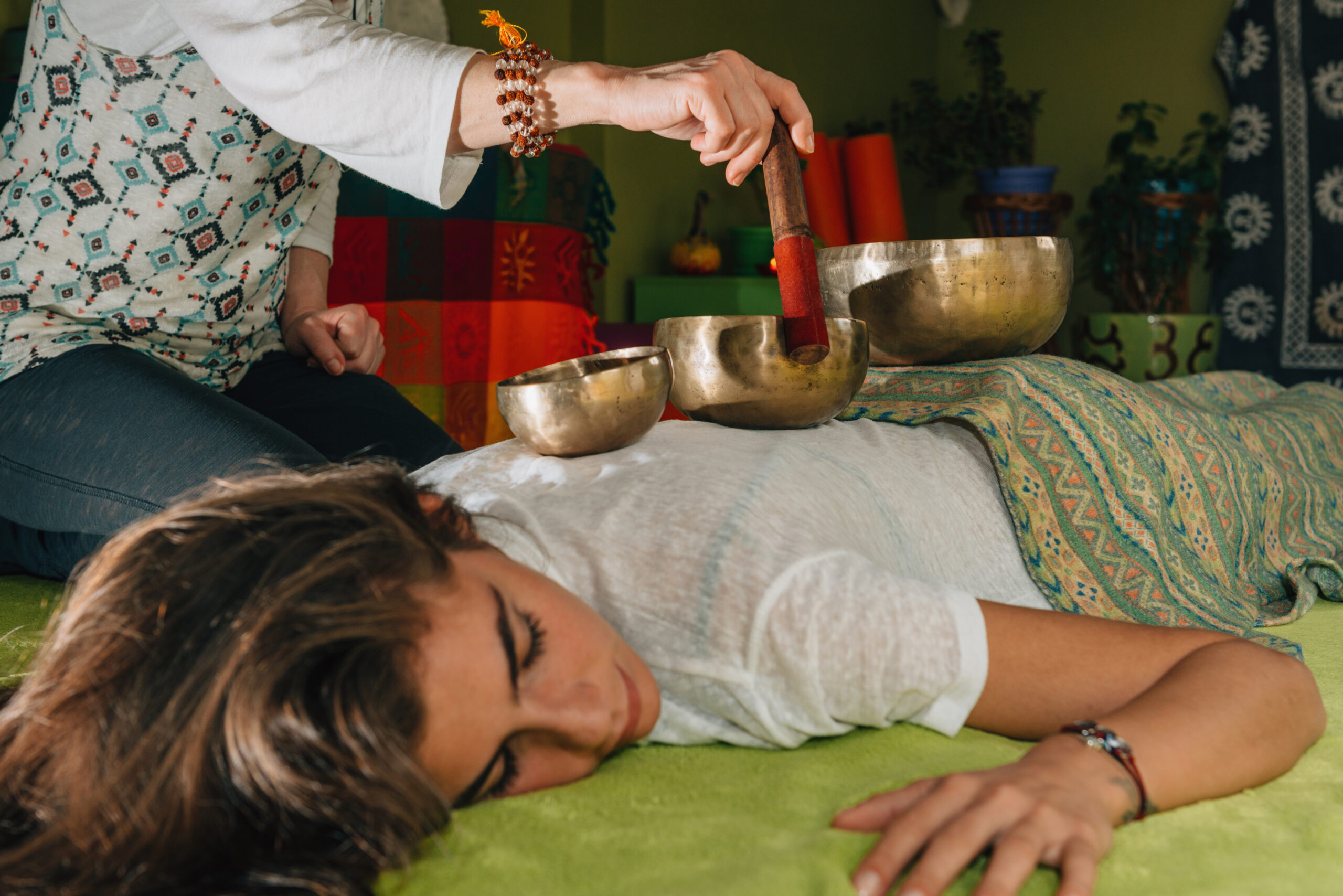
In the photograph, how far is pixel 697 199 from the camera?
11.3 feet

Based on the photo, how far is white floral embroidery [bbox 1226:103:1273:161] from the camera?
168 inches

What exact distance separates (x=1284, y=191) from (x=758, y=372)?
4068 mm

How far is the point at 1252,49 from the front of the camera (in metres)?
4.26

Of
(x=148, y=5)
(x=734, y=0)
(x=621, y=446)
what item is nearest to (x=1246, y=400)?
(x=621, y=446)

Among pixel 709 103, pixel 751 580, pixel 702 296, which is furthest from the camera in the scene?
pixel 702 296

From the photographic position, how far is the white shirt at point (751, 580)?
0.77m

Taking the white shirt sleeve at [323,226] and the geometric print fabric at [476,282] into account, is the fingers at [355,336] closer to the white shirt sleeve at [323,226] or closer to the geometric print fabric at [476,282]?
the white shirt sleeve at [323,226]

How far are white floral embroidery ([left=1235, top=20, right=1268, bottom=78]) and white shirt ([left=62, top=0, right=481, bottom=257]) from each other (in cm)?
432

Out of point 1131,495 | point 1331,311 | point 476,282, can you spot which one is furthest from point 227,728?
point 1331,311

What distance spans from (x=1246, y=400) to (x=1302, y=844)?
1659 millimetres

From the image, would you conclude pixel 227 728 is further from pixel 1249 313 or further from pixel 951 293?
pixel 1249 313

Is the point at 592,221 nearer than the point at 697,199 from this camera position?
Yes

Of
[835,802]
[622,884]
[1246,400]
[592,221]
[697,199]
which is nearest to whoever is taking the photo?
[622,884]

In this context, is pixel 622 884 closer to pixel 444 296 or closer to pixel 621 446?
pixel 621 446
